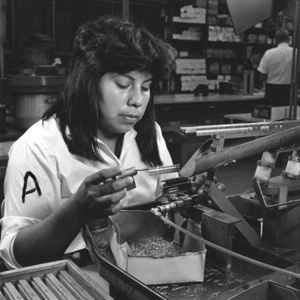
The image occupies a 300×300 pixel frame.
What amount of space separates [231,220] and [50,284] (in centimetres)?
40

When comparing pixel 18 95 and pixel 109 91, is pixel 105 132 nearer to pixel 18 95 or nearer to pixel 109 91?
pixel 109 91

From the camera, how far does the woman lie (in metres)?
1.13

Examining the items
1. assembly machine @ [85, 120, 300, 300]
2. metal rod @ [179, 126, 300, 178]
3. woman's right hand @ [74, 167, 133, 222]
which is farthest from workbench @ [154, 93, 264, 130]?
woman's right hand @ [74, 167, 133, 222]

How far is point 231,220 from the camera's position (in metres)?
0.97

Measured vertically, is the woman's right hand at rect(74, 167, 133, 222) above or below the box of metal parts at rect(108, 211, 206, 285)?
above

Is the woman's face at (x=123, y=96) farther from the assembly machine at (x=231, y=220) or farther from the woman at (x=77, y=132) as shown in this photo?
the assembly machine at (x=231, y=220)

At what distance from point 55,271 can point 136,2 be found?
7191mm

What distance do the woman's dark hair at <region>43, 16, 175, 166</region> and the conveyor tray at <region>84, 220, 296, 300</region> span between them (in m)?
0.36

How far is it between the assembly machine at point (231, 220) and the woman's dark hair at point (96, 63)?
306 millimetres

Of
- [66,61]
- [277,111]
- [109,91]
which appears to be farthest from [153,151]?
[66,61]

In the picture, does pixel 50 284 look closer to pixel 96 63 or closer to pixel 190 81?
pixel 96 63

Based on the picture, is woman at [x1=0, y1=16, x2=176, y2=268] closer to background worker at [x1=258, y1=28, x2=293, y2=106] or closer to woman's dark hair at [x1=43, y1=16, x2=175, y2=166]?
woman's dark hair at [x1=43, y1=16, x2=175, y2=166]

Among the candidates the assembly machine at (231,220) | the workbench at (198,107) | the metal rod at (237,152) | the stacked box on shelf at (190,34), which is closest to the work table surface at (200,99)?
the workbench at (198,107)

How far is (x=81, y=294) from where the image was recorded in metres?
0.78
